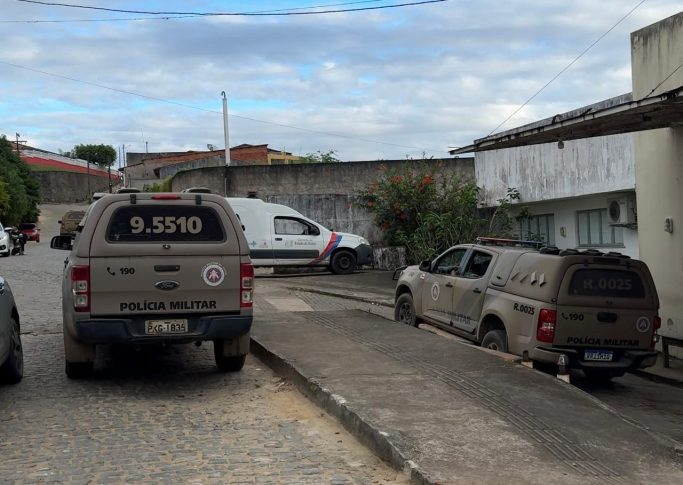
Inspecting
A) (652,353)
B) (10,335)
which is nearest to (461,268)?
(652,353)

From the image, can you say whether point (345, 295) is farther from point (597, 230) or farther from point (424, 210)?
point (597, 230)

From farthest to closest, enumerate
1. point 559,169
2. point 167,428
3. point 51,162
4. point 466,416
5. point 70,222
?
point 51,162 < point 70,222 < point 559,169 < point 167,428 < point 466,416

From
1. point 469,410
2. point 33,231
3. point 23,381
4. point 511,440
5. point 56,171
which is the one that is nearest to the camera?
point 511,440

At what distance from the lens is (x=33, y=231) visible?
41.3 metres

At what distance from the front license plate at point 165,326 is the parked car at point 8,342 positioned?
4.36 feet

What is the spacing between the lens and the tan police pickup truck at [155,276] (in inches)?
281

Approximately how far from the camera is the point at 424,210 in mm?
21891

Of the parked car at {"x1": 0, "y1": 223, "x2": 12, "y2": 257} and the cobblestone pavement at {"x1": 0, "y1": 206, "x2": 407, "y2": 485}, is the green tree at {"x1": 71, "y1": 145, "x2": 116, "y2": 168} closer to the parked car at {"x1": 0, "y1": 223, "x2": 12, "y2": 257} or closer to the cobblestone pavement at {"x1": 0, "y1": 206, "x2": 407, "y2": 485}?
the parked car at {"x1": 0, "y1": 223, "x2": 12, "y2": 257}

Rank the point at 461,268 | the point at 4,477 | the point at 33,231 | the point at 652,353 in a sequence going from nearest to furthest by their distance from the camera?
the point at 4,477 → the point at 652,353 → the point at 461,268 → the point at 33,231

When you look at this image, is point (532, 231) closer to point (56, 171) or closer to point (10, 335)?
point (10, 335)

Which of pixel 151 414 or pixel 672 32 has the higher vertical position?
pixel 672 32

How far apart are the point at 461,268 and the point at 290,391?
3.80m

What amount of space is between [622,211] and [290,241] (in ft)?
28.5

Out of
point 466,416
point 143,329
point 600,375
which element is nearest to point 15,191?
point 143,329
